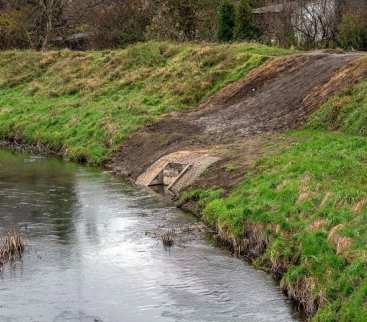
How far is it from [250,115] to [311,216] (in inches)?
661

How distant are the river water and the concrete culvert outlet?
1553mm

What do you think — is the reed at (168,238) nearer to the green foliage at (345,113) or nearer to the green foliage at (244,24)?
the green foliage at (345,113)

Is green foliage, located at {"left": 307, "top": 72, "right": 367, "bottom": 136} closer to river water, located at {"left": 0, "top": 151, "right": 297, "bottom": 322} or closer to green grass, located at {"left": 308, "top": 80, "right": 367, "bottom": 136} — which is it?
green grass, located at {"left": 308, "top": 80, "right": 367, "bottom": 136}

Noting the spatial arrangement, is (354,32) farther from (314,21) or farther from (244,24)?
(244,24)

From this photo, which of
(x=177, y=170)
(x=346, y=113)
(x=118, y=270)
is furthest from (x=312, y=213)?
(x=346, y=113)

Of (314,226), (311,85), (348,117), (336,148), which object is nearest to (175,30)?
(311,85)

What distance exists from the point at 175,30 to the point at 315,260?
4931 cm

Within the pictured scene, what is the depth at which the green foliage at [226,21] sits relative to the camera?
202 ft

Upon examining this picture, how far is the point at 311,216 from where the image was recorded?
21047mm

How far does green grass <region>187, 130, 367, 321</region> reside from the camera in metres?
17.0

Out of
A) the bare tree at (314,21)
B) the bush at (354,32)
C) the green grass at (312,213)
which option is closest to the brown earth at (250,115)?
the green grass at (312,213)

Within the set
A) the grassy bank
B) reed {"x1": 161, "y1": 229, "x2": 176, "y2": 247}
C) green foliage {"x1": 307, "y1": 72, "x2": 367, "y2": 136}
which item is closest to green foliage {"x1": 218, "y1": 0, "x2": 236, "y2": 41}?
green foliage {"x1": 307, "y1": 72, "x2": 367, "y2": 136}

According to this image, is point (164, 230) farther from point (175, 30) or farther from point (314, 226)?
point (175, 30)

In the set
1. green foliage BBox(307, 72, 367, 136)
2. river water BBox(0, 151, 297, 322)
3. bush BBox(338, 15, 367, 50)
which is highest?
bush BBox(338, 15, 367, 50)
